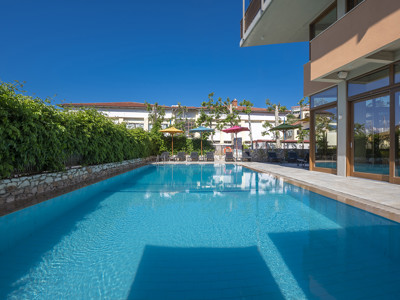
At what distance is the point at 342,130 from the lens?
7402 mm

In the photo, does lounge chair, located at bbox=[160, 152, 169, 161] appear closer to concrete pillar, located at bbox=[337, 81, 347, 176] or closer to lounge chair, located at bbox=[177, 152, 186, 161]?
lounge chair, located at bbox=[177, 152, 186, 161]

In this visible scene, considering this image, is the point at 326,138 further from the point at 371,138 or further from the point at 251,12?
the point at 251,12

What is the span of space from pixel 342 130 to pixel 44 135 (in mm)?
9759

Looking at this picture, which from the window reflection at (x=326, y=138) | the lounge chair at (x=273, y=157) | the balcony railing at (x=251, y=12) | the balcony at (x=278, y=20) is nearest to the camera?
the balcony at (x=278, y=20)

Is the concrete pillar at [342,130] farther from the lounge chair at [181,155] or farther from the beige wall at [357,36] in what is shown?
the lounge chair at [181,155]

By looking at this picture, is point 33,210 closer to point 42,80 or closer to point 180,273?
point 180,273

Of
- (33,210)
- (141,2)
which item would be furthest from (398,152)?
(141,2)

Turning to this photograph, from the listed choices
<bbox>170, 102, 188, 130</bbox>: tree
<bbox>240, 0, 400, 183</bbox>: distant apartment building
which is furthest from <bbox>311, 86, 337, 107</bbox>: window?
<bbox>170, 102, 188, 130</bbox>: tree

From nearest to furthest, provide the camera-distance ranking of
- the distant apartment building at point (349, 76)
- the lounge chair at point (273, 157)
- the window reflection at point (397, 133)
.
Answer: the distant apartment building at point (349, 76), the window reflection at point (397, 133), the lounge chair at point (273, 157)

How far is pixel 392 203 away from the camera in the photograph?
3.76 m

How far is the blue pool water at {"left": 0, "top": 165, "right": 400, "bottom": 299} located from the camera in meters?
1.92

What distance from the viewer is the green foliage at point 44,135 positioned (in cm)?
392

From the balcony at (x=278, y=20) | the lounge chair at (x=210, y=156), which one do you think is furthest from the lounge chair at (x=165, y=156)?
the balcony at (x=278, y=20)

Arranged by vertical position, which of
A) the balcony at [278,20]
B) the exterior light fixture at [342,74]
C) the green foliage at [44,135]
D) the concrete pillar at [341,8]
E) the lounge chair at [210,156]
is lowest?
the lounge chair at [210,156]
